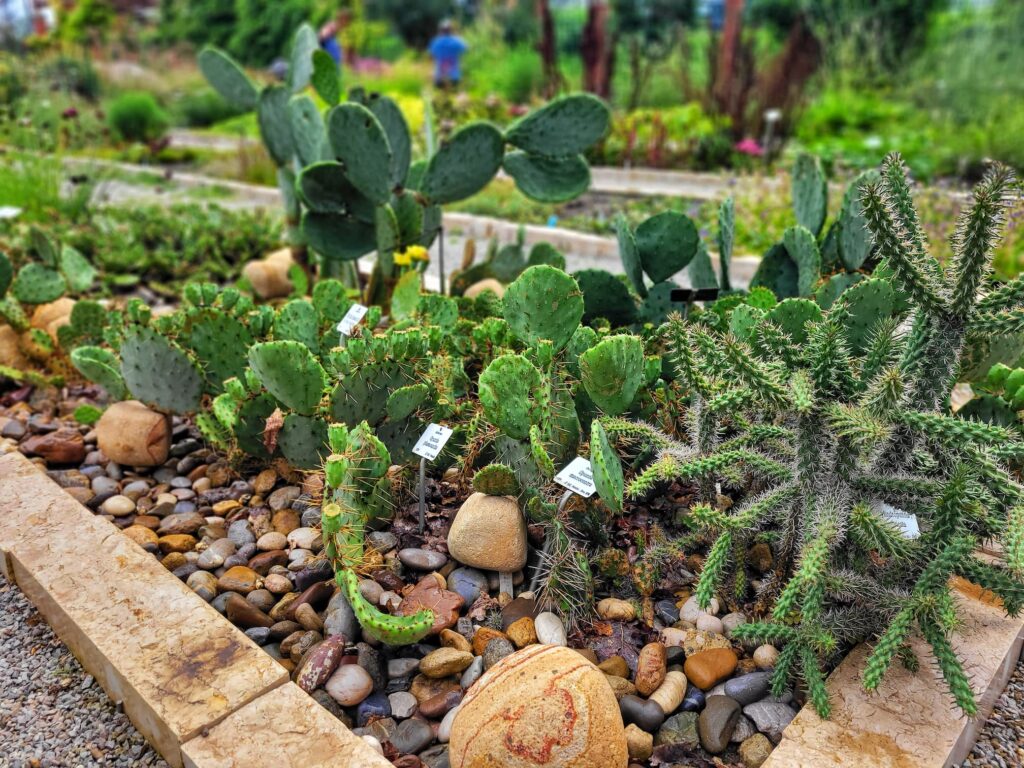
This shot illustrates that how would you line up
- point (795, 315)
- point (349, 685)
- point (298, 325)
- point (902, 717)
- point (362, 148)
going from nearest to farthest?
1. point (902, 717)
2. point (349, 685)
3. point (795, 315)
4. point (298, 325)
5. point (362, 148)

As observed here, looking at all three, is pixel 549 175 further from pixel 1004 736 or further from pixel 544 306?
pixel 1004 736

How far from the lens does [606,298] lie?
9.30ft

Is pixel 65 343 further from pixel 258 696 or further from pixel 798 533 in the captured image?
pixel 798 533

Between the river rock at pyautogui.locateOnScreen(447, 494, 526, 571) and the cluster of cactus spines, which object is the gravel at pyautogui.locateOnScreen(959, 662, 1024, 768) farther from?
the cluster of cactus spines

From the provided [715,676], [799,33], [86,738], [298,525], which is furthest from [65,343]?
[799,33]

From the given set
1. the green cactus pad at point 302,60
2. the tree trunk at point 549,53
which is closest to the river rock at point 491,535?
the green cactus pad at point 302,60

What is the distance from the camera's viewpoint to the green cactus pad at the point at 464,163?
3348mm

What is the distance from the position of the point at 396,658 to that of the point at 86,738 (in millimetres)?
658

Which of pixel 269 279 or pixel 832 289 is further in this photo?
pixel 269 279

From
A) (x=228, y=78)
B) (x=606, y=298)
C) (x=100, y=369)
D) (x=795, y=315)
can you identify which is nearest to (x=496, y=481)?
(x=795, y=315)

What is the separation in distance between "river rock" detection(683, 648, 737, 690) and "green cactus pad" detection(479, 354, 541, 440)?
2.01 feet

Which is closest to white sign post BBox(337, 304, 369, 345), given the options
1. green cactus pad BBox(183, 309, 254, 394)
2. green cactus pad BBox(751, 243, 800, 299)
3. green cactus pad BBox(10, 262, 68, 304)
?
green cactus pad BBox(183, 309, 254, 394)

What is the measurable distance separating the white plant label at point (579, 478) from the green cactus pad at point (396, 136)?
1.81m

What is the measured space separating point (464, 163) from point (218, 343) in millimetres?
1260
